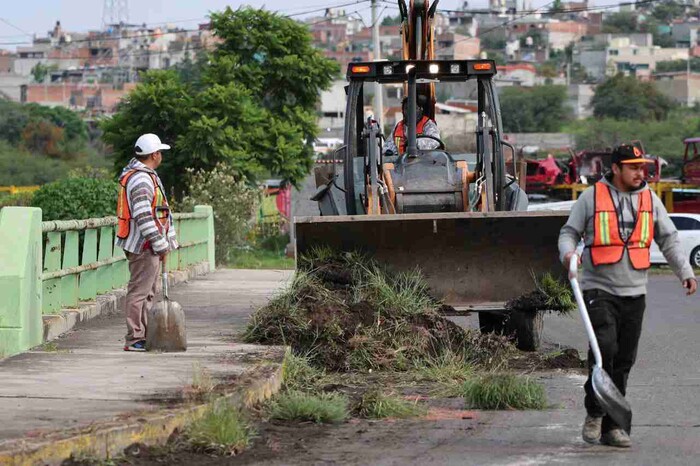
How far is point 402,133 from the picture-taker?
1598 cm

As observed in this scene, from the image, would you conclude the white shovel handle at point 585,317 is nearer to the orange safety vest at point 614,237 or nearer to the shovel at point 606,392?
the shovel at point 606,392

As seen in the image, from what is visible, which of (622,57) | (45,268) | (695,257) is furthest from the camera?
(622,57)

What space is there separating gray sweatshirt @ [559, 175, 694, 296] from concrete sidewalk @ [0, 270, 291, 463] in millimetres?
2542

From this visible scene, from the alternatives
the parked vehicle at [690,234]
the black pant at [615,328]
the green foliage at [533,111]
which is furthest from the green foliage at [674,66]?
the black pant at [615,328]

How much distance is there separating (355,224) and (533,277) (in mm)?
1774

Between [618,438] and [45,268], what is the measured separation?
255 inches

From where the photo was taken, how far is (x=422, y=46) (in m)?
18.1

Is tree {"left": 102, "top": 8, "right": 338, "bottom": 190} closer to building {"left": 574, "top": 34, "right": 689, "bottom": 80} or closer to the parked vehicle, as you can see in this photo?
the parked vehicle

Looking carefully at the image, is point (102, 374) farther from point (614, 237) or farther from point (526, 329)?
point (526, 329)

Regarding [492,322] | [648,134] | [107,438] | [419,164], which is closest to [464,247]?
[492,322]

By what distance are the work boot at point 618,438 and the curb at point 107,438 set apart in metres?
2.45

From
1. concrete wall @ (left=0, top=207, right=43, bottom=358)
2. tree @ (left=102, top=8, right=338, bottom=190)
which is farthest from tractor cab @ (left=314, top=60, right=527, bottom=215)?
tree @ (left=102, top=8, right=338, bottom=190)

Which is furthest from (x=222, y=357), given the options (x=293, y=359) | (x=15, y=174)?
(x=15, y=174)

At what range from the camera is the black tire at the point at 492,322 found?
1401 centimetres
